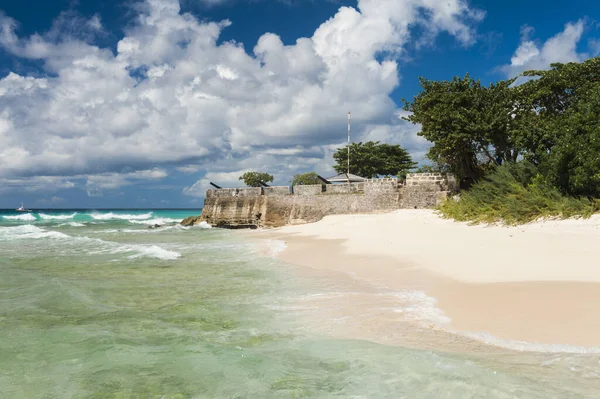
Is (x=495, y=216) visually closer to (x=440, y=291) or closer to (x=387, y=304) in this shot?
(x=440, y=291)

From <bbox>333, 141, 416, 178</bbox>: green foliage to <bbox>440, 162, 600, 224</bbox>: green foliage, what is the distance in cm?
2909

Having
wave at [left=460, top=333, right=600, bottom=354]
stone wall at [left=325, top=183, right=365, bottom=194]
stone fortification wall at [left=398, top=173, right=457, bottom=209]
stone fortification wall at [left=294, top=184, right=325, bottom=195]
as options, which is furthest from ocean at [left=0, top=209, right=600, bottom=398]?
stone fortification wall at [left=294, top=184, right=325, bottom=195]

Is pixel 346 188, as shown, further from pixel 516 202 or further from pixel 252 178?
pixel 252 178

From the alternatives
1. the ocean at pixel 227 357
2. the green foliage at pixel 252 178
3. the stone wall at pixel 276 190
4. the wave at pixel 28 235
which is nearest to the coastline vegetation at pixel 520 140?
the ocean at pixel 227 357

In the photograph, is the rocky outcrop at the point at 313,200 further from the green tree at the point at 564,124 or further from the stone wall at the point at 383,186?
the green tree at the point at 564,124

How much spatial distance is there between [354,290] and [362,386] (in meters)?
4.17

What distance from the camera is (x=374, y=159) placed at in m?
47.2

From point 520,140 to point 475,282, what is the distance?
13170mm

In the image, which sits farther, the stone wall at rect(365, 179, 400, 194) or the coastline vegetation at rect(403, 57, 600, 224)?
the stone wall at rect(365, 179, 400, 194)

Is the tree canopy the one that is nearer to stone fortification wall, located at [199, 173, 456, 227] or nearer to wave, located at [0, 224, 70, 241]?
stone fortification wall, located at [199, 173, 456, 227]

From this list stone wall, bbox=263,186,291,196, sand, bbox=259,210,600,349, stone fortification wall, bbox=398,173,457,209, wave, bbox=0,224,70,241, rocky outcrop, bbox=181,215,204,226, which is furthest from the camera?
rocky outcrop, bbox=181,215,204,226

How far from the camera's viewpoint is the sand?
5215mm

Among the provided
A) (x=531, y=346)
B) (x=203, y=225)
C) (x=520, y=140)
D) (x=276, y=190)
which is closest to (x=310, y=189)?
(x=276, y=190)

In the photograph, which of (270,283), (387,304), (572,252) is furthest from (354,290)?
(572,252)
